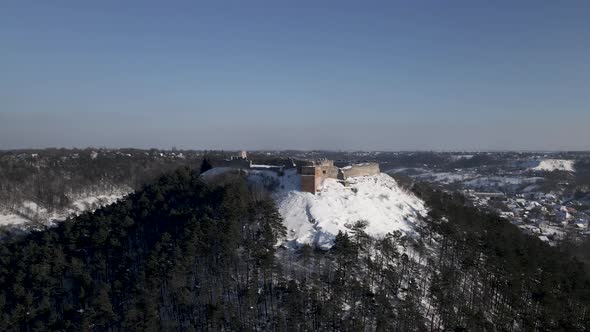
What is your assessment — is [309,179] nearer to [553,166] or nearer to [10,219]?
[10,219]

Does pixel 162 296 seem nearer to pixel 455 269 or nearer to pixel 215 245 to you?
pixel 215 245

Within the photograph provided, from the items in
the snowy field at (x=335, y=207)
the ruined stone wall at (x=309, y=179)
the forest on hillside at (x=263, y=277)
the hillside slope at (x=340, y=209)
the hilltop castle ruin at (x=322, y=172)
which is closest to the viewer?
the forest on hillside at (x=263, y=277)

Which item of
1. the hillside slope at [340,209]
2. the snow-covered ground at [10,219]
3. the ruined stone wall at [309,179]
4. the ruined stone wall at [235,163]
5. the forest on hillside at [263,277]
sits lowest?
the snow-covered ground at [10,219]

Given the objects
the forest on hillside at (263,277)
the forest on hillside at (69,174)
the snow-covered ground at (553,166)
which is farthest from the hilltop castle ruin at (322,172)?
the snow-covered ground at (553,166)

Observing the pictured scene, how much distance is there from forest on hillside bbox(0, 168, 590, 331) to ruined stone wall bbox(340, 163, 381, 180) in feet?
31.4

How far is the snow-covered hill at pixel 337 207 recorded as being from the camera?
115ft

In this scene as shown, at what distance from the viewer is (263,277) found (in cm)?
2922

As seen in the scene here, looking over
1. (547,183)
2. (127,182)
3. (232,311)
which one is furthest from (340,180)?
(547,183)

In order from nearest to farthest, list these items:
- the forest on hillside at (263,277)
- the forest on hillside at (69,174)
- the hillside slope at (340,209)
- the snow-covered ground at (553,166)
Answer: the forest on hillside at (263,277) < the hillside slope at (340,209) < the forest on hillside at (69,174) < the snow-covered ground at (553,166)

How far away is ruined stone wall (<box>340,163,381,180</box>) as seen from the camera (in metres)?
44.5

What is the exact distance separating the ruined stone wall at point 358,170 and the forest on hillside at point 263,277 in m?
9.57

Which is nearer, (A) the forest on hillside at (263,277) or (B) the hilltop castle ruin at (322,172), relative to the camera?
(A) the forest on hillside at (263,277)

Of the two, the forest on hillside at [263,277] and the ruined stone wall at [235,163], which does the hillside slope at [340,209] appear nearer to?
the forest on hillside at [263,277]

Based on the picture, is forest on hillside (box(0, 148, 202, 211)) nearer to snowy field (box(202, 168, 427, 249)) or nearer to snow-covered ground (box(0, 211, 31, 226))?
snow-covered ground (box(0, 211, 31, 226))
